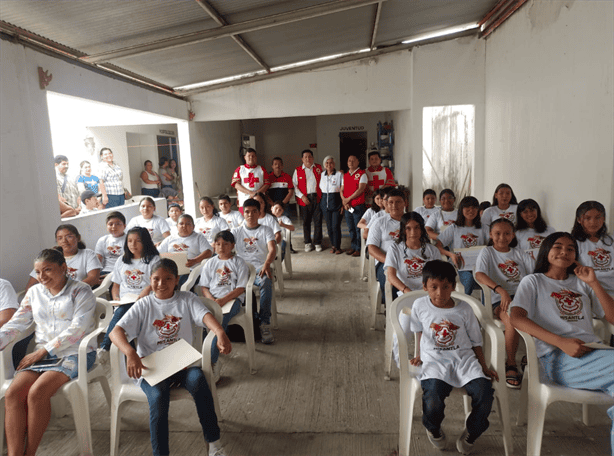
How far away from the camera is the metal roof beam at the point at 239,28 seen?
467cm

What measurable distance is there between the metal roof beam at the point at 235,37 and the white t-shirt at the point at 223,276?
7.60 feet

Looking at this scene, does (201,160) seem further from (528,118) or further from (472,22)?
(528,118)

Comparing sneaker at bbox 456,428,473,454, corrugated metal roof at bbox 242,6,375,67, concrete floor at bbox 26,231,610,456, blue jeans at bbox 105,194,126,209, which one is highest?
corrugated metal roof at bbox 242,6,375,67

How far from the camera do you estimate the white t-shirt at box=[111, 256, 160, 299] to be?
135 inches

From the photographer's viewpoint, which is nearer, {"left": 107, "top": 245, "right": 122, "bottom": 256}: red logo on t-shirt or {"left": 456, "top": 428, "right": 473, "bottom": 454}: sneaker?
{"left": 456, "top": 428, "right": 473, "bottom": 454}: sneaker

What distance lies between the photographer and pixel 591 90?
3.71 meters

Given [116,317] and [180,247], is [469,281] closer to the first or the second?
[180,247]

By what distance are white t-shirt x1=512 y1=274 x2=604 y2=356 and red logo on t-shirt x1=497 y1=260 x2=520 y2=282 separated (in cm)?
67

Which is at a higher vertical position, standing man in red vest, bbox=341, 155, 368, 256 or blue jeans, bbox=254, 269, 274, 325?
standing man in red vest, bbox=341, 155, 368, 256

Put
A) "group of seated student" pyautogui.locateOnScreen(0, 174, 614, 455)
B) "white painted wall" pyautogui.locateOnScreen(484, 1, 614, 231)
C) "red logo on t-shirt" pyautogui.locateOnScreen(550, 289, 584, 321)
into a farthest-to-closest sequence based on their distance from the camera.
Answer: "white painted wall" pyautogui.locateOnScreen(484, 1, 614, 231) → "red logo on t-shirt" pyautogui.locateOnScreen(550, 289, 584, 321) → "group of seated student" pyautogui.locateOnScreen(0, 174, 614, 455)

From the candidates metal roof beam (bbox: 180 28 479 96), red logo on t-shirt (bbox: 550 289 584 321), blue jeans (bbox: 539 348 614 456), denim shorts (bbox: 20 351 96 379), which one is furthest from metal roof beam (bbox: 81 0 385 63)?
blue jeans (bbox: 539 348 614 456)

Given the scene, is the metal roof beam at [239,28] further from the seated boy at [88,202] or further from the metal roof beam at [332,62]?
the metal roof beam at [332,62]

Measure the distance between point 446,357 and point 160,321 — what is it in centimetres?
158

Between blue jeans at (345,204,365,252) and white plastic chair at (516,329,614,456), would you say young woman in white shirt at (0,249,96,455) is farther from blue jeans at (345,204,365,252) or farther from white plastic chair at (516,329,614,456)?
blue jeans at (345,204,365,252)
